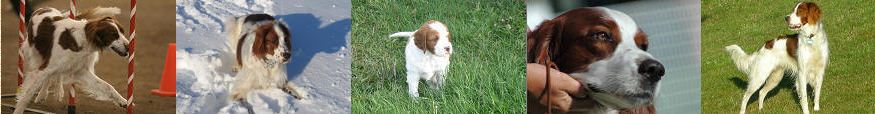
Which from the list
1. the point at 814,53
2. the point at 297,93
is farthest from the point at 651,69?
the point at 297,93

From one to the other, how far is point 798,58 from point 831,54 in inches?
9.8

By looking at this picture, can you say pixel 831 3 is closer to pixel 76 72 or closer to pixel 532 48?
pixel 532 48

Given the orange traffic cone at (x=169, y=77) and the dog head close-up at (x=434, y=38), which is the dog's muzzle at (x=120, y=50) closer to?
the orange traffic cone at (x=169, y=77)

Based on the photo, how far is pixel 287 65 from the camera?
→ 7.55 m

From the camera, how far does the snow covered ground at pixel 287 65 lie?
23.8 ft

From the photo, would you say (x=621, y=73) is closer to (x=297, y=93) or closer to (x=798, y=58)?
(x=798, y=58)

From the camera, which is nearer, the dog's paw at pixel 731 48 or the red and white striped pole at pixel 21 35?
the red and white striped pole at pixel 21 35

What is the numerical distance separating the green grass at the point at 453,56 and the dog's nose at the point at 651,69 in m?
0.68

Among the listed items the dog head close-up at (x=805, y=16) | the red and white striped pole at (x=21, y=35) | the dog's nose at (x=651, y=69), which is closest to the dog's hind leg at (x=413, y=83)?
the dog's nose at (x=651, y=69)

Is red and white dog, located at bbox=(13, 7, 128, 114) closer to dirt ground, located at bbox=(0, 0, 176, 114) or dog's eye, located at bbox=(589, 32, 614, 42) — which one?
dirt ground, located at bbox=(0, 0, 176, 114)

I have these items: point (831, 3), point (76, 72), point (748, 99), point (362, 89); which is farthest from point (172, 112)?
point (831, 3)

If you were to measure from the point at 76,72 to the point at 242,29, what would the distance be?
87 centimetres

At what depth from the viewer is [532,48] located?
7.91m

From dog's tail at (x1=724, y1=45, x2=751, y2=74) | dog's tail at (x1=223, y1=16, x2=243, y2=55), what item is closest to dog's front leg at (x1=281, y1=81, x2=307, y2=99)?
dog's tail at (x1=223, y1=16, x2=243, y2=55)
